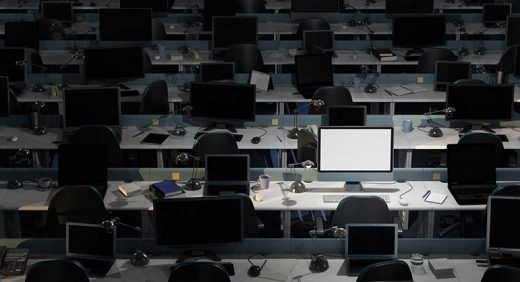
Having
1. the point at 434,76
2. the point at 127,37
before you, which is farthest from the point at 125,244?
the point at 127,37

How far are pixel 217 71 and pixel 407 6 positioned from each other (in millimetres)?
4023

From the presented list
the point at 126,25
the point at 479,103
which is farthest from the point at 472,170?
the point at 126,25

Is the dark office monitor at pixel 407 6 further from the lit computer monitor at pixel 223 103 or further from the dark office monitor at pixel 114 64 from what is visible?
the lit computer monitor at pixel 223 103

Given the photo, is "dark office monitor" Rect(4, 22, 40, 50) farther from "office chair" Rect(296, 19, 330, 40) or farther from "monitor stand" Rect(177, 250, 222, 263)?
"monitor stand" Rect(177, 250, 222, 263)

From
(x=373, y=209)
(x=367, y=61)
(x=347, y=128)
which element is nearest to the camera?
(x=373, y=209)

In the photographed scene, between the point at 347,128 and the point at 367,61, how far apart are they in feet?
12.4

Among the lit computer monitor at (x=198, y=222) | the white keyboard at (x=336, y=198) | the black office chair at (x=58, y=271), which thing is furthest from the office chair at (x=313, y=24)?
the black office chair at (x=58, y=271)

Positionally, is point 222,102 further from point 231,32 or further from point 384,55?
point 384,55

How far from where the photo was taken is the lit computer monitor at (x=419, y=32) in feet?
35.8

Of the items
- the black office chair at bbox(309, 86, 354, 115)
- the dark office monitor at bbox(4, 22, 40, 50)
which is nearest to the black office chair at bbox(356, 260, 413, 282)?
the black office chair at bbox(309, 86, 354, 115)

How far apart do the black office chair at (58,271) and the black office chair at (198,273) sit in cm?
55

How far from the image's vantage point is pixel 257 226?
6496 millimetres

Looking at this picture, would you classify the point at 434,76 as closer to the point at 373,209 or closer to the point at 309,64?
the point at 309,64

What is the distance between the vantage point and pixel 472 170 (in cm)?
700
